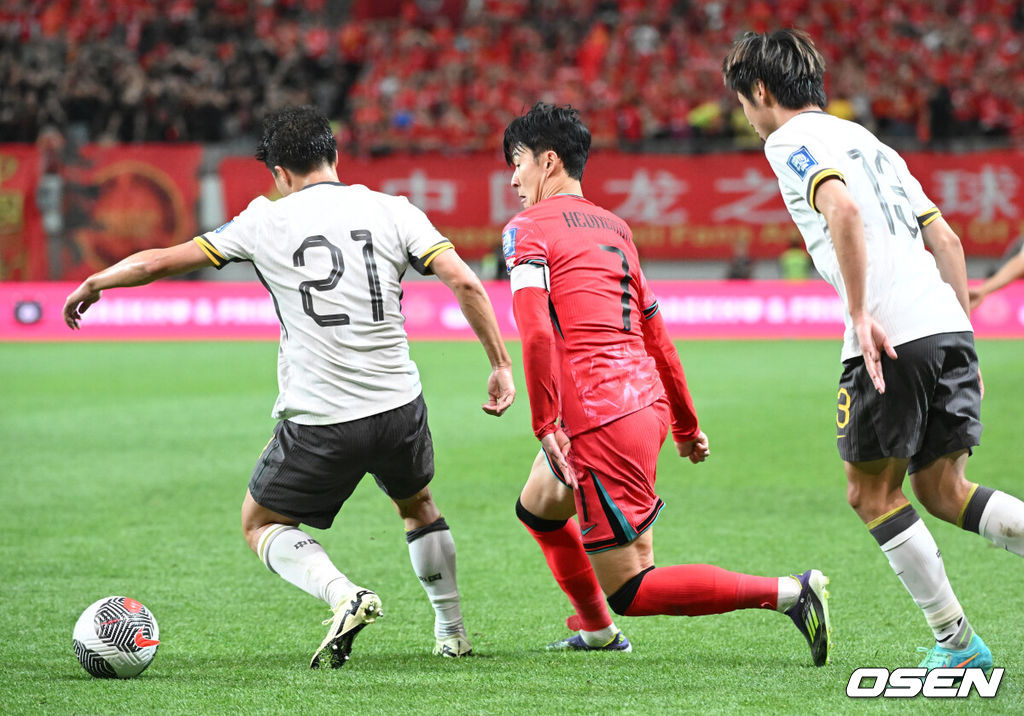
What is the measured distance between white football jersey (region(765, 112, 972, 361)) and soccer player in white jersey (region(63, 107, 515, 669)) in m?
1.11

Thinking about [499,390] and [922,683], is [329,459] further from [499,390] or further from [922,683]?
[922,683]

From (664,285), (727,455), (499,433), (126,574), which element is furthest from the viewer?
(664,285)

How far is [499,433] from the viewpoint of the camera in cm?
1052

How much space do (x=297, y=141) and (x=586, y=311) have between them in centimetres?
117

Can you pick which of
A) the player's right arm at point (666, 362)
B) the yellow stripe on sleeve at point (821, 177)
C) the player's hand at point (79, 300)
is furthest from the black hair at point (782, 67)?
the player's hand at point (79, 300)

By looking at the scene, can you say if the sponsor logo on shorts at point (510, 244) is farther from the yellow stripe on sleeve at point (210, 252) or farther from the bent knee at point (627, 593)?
the bent knee at point (627, 593)

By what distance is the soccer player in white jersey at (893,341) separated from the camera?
388cm

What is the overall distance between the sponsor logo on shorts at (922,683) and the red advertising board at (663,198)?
48.3 ft

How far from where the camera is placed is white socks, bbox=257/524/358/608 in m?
4.20

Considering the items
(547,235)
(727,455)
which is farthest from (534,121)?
(727,455)

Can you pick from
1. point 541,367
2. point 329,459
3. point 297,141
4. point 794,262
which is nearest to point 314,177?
point 297,141

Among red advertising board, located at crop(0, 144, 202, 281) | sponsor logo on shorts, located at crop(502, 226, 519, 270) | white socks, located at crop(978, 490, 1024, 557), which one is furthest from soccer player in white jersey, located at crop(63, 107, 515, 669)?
red advertising board, located at crop(0, 144, 202, 281)

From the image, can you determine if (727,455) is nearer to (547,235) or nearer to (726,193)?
(547,235)

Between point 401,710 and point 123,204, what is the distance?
52.5ft
